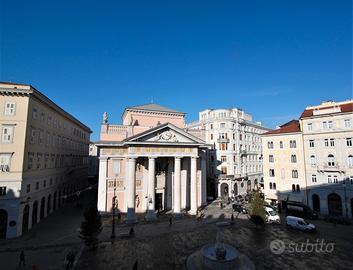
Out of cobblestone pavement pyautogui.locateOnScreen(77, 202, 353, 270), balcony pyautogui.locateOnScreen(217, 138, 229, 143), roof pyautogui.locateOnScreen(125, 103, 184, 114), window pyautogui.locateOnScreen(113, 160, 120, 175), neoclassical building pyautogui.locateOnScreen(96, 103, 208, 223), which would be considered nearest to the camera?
cobblestone pavement pyautogui.locateOnScreen(77, 202, 353, 270)

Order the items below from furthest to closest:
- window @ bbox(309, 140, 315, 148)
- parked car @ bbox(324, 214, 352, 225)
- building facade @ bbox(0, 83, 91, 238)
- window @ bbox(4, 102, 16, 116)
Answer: window @ bbox(309, 140, 315, 148) → parked car @ bbox(324, 214, 352, 225) → window @ bbox(4, 102, 16, 116) → building facade @ bbox(0, 83, 91, 238)

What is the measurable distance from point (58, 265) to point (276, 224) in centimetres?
2466

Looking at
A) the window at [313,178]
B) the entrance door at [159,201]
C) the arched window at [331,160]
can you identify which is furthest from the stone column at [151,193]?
Answer: the arched window at [331,160]

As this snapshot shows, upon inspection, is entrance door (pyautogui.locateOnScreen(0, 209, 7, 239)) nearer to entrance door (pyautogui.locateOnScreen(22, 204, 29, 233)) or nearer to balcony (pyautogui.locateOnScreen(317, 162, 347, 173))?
entrance door (pyautogui.locateOnScreen(22, 204, 29, 233))

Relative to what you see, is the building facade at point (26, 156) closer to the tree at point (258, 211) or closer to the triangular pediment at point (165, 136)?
the triangular pediment at point (165, 136)

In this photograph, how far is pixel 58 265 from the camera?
653 inches

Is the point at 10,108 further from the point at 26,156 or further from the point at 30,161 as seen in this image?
the point at 30,161

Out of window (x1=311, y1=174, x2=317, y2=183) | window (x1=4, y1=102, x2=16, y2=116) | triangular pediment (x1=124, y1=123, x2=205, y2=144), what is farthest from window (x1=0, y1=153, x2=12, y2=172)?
window (x1=311, y1=174, x2=317, y2=183)

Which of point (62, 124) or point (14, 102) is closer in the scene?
point (14, 102)

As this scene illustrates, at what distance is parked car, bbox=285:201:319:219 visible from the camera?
99.4 ft

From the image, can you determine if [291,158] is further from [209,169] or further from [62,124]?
[62,124]

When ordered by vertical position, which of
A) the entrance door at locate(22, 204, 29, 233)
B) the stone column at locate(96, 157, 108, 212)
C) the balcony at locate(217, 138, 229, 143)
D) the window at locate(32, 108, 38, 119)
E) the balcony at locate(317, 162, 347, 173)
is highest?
the window at locate(32, 108, 38, 119)

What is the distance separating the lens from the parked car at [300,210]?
3028 centimetres

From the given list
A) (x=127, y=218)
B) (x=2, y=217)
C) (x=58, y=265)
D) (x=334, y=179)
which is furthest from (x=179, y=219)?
(x=334, y=179)
